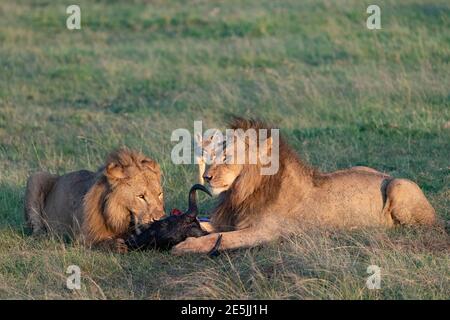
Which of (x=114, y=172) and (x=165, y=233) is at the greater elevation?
(x=114, y=172)

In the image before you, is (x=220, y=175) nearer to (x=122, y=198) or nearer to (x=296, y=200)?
(x=296, y=200)

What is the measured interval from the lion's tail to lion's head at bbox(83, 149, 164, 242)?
2.19ft

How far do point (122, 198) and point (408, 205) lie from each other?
213cm

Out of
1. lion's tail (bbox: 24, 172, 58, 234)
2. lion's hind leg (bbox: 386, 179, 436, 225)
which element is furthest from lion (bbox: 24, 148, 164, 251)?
lion's hind leg (bbox: 386, 179, 436, 225)

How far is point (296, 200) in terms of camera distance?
7270 mm

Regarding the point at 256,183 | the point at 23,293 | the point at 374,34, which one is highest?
the point at 374,34

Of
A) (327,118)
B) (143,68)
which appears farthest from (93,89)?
(327,118)

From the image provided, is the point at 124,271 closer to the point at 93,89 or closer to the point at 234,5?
the point at 93,89

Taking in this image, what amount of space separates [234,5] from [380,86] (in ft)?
22.5

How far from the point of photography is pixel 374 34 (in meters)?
15.3

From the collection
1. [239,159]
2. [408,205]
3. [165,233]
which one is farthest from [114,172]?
[408,205]

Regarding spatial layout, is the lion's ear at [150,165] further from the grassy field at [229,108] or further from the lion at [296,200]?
the grassy field at [229,108]

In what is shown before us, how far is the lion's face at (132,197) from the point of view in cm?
711

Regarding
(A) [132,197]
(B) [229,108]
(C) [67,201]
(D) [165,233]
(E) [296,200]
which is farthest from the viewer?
(B) [229,108]
